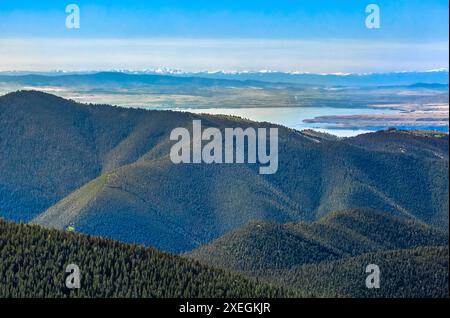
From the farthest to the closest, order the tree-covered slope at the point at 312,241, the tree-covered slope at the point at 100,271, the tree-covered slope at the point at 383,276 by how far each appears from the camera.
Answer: the tree-covered slope at the point at 312,241, the tree-covered slope at the point at 383,276, the tree-covered slope at the point at 100,271

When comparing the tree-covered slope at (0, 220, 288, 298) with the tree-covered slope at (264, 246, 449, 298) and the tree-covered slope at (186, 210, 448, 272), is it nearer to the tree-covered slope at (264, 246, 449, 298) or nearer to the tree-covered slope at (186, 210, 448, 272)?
the tree-covered slope at (264, 246, 449, 298)

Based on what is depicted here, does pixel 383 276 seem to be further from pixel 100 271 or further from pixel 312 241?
pixel 100 271

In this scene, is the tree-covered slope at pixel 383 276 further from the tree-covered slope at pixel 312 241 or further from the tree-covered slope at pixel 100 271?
the tree-covered slope at pixel 100 271

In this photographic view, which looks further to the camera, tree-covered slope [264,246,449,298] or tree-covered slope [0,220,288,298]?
tree-covered slope [264,246,449,298]

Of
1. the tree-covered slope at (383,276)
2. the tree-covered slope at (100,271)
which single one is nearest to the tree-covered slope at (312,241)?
the tree-covered slope at (383,276)

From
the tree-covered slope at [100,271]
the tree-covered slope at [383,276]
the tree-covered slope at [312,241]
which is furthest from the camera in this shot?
the tree-covered slope at [312,241]

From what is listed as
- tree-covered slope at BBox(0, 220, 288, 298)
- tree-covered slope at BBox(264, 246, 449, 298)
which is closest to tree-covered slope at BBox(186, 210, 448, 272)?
tree-covered slope at BBox(264, 246, 449, 298)
